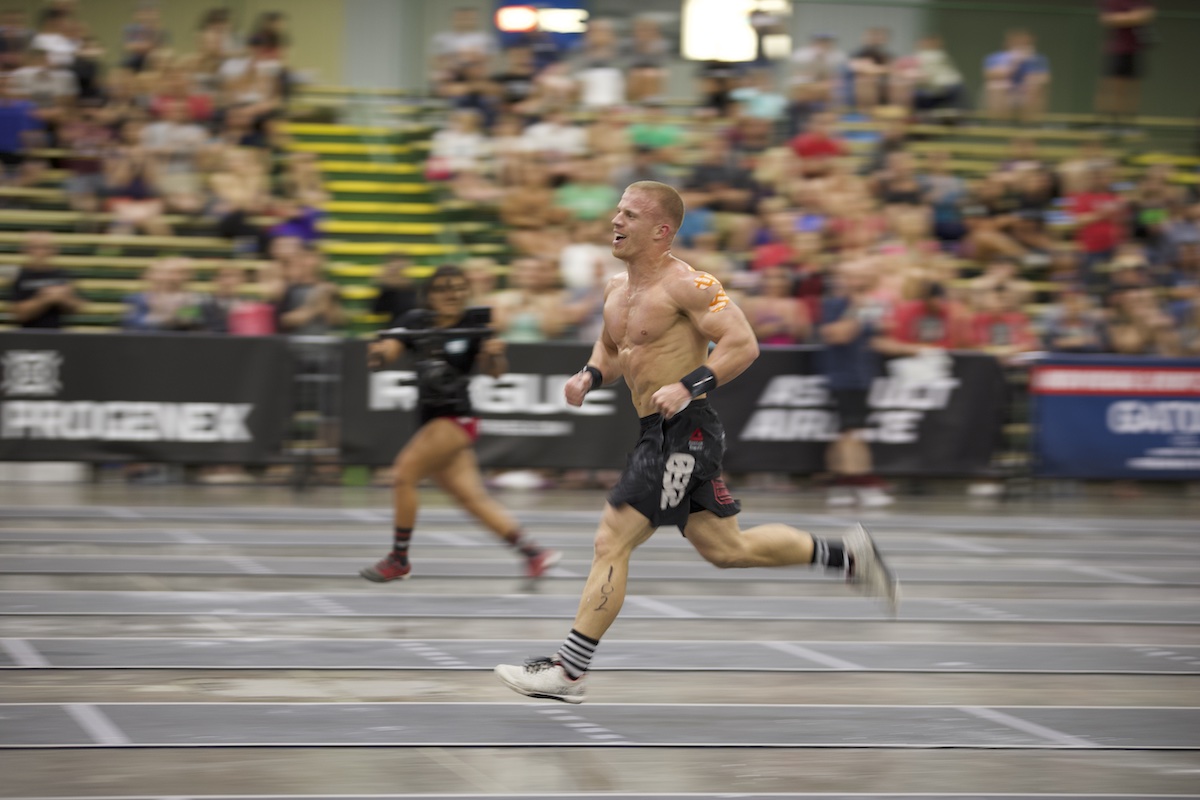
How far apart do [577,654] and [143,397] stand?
10.2 meters

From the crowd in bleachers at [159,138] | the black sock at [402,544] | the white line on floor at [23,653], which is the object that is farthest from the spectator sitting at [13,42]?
the white line on floor at [23,653]

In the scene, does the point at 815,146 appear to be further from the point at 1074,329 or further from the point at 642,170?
the point at 1074,329

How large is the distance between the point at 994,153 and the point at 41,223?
11.2 meters

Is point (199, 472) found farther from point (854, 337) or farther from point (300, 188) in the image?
point (854, 337)

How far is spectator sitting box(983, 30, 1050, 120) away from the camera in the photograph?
21891mm

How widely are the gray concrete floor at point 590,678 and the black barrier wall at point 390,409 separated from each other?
2531 millimetres

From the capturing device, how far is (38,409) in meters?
15.8

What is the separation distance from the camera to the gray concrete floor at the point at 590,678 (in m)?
5.85

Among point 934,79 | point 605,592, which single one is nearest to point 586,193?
point 934,79

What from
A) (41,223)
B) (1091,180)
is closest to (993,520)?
(1091,180)

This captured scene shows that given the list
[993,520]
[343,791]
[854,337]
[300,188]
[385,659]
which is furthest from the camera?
[300,188]

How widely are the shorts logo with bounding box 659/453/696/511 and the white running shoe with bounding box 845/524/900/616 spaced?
3.50 ft

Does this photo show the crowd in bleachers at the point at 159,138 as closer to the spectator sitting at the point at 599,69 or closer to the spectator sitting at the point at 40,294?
the spectator sitting at the point at 40,294

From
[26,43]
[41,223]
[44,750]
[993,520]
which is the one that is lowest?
[993,520]
